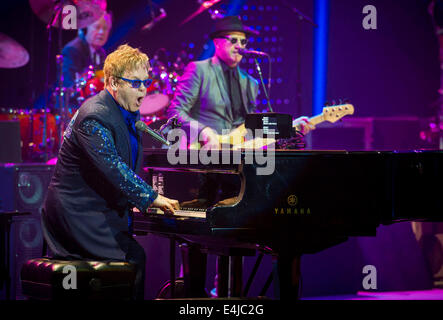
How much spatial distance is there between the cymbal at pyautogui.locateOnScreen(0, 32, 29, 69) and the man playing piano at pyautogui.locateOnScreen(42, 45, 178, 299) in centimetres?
437

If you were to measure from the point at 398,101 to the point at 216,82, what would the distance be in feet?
13.0

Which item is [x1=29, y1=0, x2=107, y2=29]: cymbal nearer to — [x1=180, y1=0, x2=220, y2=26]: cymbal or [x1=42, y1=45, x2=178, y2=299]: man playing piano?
[x1=180, y1=0, x2=220, y2=26]: cymbal

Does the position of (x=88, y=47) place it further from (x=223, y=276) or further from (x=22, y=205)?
(x=223, y=276)

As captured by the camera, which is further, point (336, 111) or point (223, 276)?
point (336, 111)

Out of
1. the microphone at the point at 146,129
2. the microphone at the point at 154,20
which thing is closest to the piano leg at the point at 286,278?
the microphone at the point at 146,129

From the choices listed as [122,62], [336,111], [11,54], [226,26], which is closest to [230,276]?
[122,62]

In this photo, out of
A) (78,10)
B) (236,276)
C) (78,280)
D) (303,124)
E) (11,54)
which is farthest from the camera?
(11,54)

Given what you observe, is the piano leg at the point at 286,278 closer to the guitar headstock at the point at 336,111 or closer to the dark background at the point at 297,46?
the guitar headstock at the point at 336,111

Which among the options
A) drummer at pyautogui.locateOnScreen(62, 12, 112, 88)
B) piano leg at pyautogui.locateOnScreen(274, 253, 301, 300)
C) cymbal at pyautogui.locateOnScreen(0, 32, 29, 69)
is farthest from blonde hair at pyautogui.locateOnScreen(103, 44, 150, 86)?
drummer at pyautogui.locateOnScreen(62, 12, 112, 88)

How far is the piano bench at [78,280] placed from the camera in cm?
320

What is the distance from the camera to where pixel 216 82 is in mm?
5727

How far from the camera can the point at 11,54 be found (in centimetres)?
747

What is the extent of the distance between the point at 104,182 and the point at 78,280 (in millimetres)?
597
